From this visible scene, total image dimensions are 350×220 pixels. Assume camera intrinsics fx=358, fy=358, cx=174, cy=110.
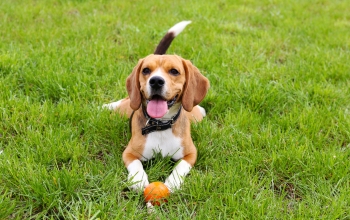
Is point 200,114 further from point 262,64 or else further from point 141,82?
point 262,64

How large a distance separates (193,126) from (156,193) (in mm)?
1357

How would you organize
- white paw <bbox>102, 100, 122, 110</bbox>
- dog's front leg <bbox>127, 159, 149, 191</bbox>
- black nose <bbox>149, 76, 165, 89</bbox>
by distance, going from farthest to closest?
white paw <bbox>102, 100, 122, 110</bbox> → black nose <bbox>149, 76, 165, 89</bbox> → dog's front leg <bbox>127, 159, 149, 191</bbox>

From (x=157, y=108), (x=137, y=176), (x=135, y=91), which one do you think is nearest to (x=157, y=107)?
(x=157, y=108)

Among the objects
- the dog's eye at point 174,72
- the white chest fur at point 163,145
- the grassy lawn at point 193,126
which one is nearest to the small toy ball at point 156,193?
the grassy lawn at point 193,126

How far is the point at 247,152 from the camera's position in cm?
362

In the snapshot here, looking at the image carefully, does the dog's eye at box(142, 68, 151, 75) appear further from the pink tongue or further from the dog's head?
the pink tongue

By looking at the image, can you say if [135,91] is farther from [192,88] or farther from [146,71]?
[192,88]

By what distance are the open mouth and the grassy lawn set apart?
492 millimetres

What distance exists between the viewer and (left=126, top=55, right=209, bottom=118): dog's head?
10.8 feet

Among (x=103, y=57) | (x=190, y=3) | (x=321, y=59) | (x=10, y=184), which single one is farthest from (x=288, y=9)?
(x=10, y=184)

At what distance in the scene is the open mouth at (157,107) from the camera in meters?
3.32

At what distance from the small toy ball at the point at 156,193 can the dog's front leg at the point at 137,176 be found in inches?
3.7

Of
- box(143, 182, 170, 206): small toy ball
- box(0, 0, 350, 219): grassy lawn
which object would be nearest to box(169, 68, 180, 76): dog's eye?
box(0, 0, 350, 219): grassy lawn

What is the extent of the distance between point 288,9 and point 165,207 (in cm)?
766
